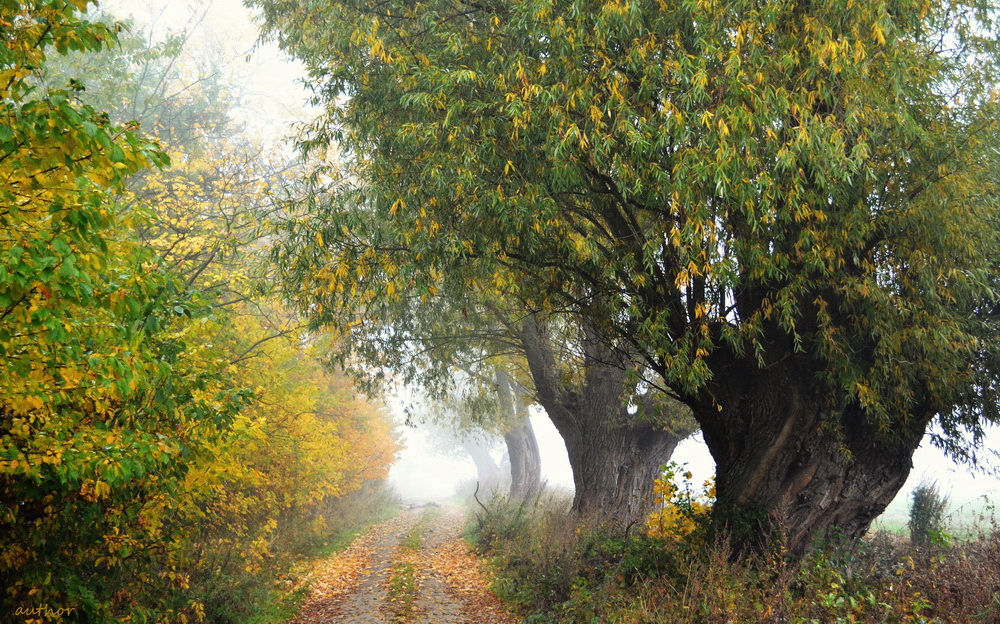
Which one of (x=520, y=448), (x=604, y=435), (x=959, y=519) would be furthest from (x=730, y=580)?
(x=520, y=448)

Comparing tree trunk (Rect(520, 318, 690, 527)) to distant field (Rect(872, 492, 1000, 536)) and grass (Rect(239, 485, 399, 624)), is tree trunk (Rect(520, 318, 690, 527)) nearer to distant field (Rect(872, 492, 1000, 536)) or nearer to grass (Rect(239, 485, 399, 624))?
distant field (Rect(872, 492, 1000, 536))

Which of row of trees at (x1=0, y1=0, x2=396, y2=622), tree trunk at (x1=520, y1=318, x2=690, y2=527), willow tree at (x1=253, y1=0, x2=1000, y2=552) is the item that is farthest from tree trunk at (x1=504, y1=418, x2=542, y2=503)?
willow tree at (x1=253, y1=0, x2=1000, y2=552)

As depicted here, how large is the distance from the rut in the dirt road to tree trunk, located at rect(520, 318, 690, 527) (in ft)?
10.7

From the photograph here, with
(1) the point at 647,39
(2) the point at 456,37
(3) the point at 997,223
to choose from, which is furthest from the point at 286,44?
(3) the point at 997,223

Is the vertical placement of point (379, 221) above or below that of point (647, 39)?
below

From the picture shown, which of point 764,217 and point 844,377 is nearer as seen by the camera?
point 764,217

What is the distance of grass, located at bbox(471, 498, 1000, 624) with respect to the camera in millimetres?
6117

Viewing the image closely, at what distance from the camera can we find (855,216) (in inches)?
274

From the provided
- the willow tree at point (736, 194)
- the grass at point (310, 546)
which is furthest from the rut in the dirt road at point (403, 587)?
the willow tree at point (736, 194)

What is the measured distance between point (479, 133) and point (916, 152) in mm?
4843

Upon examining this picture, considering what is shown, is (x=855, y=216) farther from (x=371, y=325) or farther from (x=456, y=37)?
(x=371, y=325)

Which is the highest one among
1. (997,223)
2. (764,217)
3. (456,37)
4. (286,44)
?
(286,44)

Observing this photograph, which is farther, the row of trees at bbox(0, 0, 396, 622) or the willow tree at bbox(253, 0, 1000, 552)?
the willow tree at bbox(253, 0, 1000, 552)

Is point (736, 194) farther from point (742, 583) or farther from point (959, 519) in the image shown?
point (959, 519)
